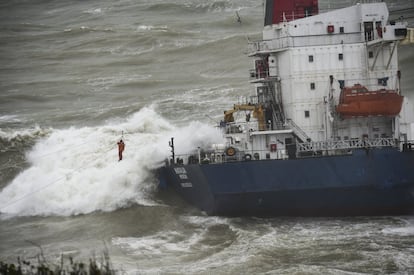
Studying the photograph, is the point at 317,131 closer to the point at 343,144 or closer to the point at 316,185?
the point at 343,144

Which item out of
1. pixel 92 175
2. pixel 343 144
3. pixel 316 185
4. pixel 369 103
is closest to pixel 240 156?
pixel 316 185

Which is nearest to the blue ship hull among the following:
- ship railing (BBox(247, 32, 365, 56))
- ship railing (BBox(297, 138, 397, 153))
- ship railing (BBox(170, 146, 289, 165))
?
ship railing (BBox(297, 138, 397, 153))

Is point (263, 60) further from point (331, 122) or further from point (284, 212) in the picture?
point (284, 212)

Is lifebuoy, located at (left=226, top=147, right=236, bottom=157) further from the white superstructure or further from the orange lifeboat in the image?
the orange lifeboat

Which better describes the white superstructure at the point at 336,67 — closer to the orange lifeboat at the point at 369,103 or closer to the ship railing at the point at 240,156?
the orange lifeboat at the point at 369,103

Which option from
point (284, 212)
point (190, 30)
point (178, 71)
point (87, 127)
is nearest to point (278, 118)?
point (284, 212)

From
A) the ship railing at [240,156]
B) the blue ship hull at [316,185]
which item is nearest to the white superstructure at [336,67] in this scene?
the ship railing at [240,156]

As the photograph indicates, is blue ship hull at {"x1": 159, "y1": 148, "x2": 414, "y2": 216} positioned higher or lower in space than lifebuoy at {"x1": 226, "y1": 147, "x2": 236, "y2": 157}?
lower
